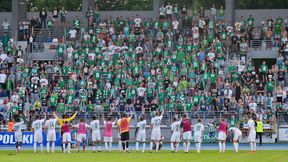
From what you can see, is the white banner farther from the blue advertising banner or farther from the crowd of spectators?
the blue advertising banner

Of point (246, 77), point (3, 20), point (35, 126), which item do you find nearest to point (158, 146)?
point (35, 126)

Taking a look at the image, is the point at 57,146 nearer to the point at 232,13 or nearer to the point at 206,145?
the point at 206,145

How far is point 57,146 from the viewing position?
4900 centimetres

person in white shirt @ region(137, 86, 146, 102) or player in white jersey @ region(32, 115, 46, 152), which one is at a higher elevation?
person in white shirt @ region(137, 86, 146, 102)

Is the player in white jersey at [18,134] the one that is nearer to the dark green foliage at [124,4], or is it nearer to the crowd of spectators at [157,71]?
the crowd of spectators at [157,71]

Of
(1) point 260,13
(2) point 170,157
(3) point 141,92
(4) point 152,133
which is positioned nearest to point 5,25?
(3) point 141,92

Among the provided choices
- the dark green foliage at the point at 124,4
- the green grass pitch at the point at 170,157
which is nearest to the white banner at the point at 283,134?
the green grass pitch at the point at 170,157

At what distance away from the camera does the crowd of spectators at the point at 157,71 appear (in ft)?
175

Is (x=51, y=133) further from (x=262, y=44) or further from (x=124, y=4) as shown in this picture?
(x=124, y=4)

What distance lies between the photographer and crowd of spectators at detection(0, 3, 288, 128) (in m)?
53.4

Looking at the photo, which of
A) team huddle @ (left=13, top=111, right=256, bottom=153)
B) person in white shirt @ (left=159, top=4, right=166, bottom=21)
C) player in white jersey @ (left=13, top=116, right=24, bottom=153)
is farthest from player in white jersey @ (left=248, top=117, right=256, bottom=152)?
person in white shirt @ (left=159, top=4, right=166, bottom=21)

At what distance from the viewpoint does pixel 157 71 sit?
55.6 m

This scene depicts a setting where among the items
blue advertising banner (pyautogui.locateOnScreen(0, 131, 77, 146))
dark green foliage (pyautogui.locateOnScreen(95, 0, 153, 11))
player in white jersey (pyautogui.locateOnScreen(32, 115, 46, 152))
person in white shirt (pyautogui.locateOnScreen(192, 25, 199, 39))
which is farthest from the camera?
dark green foliage (pyautogui.locateOnScreen(95, 0, 153, 11))

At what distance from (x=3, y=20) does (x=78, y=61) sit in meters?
11.4
